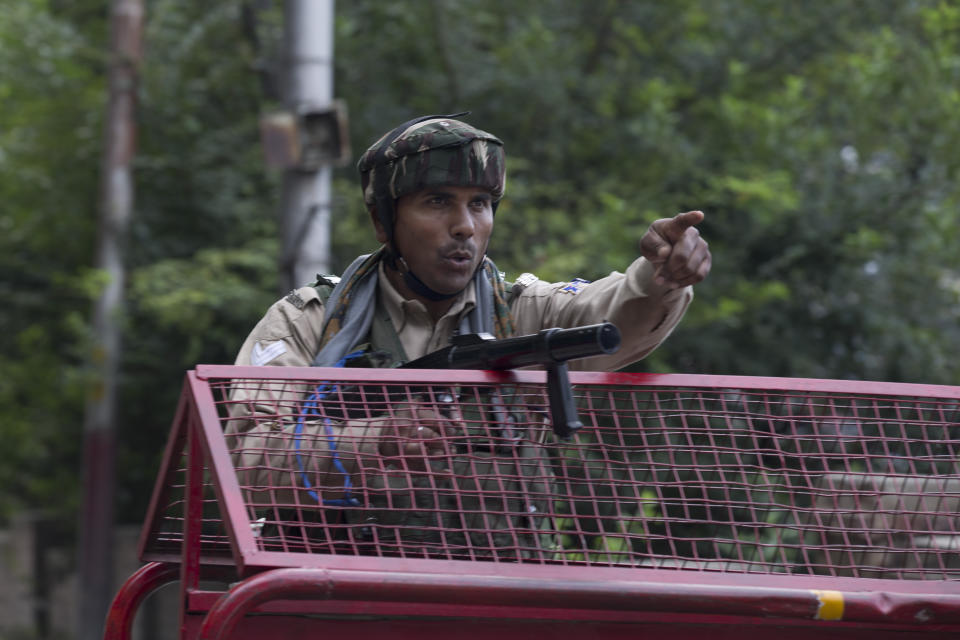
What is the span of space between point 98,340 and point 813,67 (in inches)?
233

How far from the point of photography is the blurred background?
809cm

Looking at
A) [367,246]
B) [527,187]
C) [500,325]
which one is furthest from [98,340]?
[500,325]

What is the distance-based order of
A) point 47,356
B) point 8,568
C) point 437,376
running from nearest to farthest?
point 437,376, point 47,356, point 8,568

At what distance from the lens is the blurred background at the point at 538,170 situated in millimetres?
8094

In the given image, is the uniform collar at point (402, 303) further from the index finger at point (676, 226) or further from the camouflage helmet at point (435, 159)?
the index finger at point (676, 226)

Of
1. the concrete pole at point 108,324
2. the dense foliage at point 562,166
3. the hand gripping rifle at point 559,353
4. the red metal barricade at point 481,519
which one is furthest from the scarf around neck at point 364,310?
the concrete pole at point 108,324

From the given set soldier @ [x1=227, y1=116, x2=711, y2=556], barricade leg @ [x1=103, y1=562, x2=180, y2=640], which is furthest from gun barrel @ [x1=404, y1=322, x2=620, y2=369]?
barricade leg @ [x1=103, y1=562, x2=180, y2=640]

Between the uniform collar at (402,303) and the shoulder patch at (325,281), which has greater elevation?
the shoulder patch at (325,281)

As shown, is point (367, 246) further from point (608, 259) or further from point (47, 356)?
point (47, 356)

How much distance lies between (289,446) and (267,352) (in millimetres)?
452

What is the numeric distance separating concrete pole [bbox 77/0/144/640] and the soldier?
7.06 meters

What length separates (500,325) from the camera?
2.95m

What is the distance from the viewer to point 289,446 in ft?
7.86

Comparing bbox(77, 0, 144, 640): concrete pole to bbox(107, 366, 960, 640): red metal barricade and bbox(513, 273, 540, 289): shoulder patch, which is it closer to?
bbox(513, 273, 540, 289): shoulder patch
